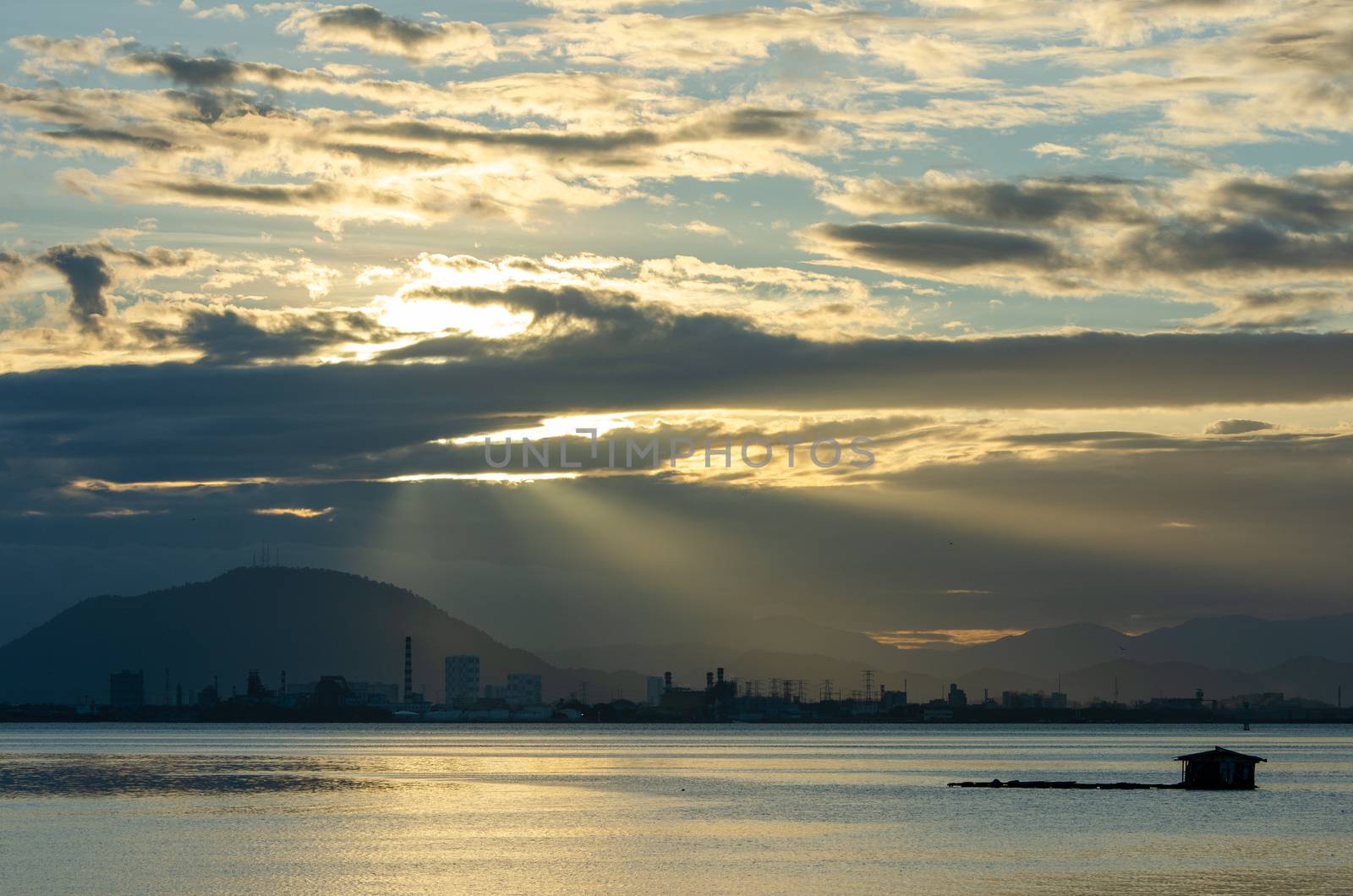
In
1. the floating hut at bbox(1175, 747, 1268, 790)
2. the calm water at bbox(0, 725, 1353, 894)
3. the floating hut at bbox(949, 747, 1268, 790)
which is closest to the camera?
the calm water at bbox(0, 725, 1353, 894)

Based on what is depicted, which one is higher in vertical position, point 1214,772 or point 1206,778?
point 1214,772

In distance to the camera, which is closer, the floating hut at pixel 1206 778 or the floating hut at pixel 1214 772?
the floating hut at pixel 1206 778

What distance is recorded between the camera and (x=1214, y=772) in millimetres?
165000

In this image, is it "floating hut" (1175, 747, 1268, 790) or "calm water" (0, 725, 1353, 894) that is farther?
"floating hut" (1175, 747, 1268, 790)

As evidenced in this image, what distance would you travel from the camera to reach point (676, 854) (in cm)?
10238

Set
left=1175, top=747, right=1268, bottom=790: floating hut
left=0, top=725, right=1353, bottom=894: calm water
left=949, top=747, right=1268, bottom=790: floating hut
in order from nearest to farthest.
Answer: left=0, top=725, right=1353, bottom=894: calm water < left=949, top=747, right=1268, bottom=790: floating hut < left=1175, top=747, right=1268, bottom=790: floating hut

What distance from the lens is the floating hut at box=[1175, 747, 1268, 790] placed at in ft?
536

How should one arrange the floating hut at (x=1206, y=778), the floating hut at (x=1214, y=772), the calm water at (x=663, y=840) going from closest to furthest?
the calm water at (x=663, y=840), the floating hut at (x=1206, y=778), the floating hut at (x=1214, y=772)

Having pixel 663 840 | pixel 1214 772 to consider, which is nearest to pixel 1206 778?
pixel 1214 772

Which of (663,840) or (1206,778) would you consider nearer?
(663,840)

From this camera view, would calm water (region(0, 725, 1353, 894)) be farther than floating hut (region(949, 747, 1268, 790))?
No

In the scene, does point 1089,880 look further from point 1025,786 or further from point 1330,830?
point 1025,786

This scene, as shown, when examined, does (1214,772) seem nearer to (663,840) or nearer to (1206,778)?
(1206,778)

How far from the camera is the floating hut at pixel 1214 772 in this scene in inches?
6432
